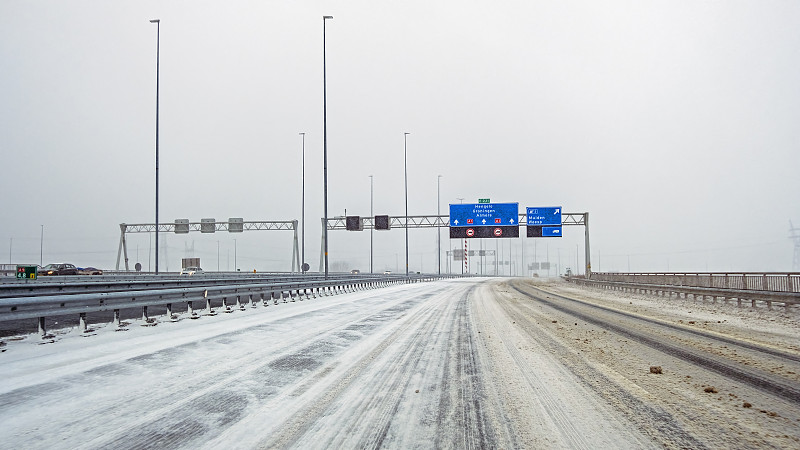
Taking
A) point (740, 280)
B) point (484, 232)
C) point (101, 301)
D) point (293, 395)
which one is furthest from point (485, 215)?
point (293, 395)

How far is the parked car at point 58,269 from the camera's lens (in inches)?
1539

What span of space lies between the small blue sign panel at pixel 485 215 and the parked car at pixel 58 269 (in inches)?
1355

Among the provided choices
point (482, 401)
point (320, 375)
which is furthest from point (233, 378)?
point (482, 401)

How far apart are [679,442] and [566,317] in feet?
37.2

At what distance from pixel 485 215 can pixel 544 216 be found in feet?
19.8

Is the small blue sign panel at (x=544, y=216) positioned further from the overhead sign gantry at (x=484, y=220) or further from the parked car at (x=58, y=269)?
the parked car at (x=58, y=269)

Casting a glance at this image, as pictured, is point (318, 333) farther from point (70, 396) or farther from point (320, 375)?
point (70, 396)

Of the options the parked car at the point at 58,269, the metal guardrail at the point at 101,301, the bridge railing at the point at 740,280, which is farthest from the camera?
the parked car at the point at 58,269

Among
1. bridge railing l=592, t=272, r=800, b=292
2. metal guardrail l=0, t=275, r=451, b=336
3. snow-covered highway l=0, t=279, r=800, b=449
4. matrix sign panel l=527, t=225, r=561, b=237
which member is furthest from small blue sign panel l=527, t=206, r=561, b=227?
snow-covered highway l=0, t=279, r=800, b=449

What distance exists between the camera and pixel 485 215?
5109cm

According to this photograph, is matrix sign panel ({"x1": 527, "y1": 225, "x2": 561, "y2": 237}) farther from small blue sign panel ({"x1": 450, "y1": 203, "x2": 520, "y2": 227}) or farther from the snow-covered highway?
the snow-covered highway

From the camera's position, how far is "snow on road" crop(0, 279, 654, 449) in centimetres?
424

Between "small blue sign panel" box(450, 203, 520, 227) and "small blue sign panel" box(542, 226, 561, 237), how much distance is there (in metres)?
0.74

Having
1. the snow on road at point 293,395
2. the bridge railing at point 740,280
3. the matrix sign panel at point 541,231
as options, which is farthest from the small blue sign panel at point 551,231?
the snow on road at point 293,395
